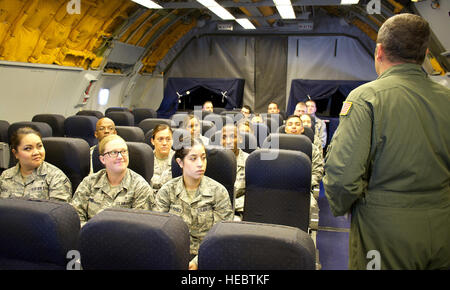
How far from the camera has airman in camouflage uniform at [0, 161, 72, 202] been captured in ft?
10.8

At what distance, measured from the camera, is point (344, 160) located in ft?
5.74

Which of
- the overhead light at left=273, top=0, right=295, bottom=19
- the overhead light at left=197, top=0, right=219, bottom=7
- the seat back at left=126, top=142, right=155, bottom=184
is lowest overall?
the seat back at left=126, top=142, right=155, bottom=184

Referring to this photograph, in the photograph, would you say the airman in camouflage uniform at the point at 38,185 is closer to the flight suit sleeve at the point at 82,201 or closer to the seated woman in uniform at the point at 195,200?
the flight suit sleeve at the point at 82,201

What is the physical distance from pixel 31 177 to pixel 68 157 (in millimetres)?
396

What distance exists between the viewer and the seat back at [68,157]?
360 centimetres

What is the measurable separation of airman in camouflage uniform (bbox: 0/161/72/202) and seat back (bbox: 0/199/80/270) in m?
1.64

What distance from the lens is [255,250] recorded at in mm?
1417

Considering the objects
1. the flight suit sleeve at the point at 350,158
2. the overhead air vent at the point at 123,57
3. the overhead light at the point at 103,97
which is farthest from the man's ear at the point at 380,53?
the overhead light at the point at 103,97

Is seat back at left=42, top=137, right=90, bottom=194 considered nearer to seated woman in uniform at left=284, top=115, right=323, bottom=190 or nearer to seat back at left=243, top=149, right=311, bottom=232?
seat back at left=243, top=149, right=311, bottom=232

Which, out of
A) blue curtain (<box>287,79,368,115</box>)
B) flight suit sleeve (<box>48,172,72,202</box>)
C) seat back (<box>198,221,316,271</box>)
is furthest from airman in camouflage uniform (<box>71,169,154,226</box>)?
blue curtain (<box>287,79,368,115</box>)

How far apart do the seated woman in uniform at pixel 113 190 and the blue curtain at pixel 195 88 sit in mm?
8403
